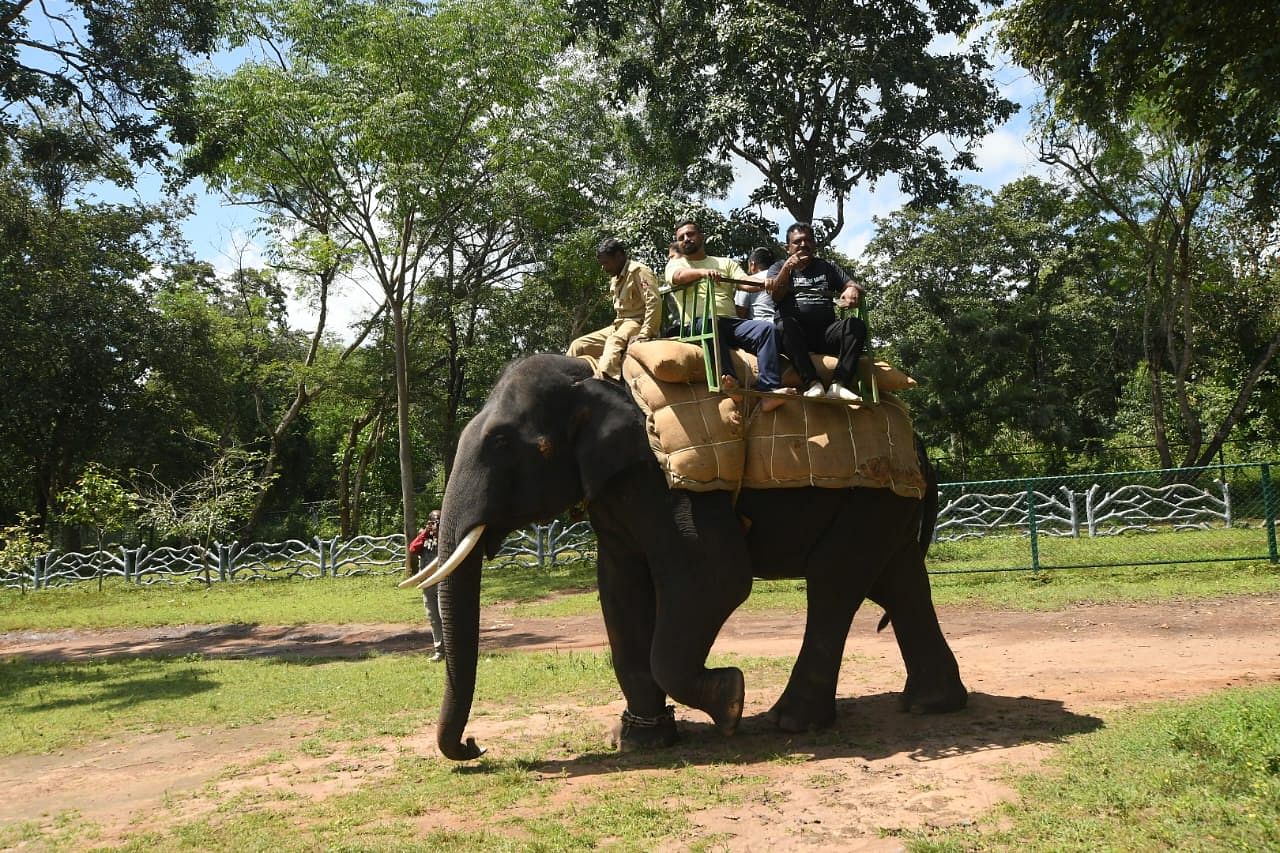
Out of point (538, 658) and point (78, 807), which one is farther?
point (538, 658)

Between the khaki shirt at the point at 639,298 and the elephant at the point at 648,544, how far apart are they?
50 centimetres

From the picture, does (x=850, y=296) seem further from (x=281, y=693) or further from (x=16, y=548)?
(x=16, y=548)

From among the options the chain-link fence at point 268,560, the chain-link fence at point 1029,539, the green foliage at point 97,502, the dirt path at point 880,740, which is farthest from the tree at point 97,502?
the dirt path at point 880,740

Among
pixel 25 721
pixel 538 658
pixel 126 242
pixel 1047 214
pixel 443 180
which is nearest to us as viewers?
pixel 25 721

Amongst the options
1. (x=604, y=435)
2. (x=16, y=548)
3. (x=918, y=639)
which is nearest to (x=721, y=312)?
(x=604, y=435)

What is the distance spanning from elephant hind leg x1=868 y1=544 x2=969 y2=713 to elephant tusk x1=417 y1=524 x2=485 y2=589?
311 cm

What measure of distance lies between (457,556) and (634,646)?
1.55 metres

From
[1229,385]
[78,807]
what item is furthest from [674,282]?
[1229,385]

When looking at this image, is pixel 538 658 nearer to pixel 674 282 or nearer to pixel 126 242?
pixel 674 282

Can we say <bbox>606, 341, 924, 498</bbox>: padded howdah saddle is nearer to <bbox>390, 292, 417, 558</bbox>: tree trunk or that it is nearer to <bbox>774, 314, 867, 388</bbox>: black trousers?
<bbox>774, 314, 867, 388</bbox>: black trousers

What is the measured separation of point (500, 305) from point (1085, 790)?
77.9 feet

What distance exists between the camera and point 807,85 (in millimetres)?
Result: 19516

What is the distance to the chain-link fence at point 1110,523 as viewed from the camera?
52.3 ft

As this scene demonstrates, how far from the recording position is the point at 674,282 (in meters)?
6.86
